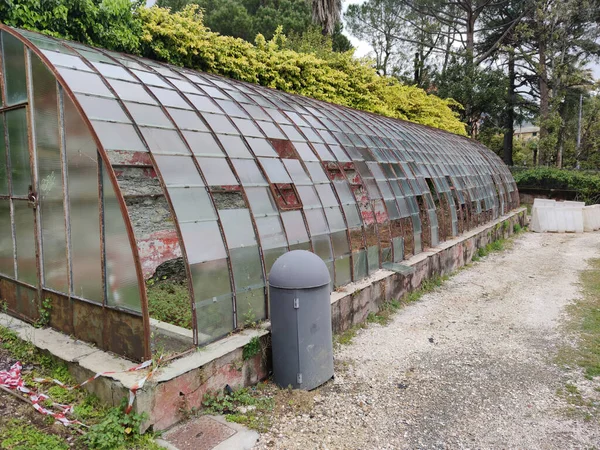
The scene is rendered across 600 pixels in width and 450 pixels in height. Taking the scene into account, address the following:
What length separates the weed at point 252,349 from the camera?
581 cm

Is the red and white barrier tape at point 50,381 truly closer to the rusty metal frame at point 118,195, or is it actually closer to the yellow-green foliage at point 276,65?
the rusty metal frame at point 118,195

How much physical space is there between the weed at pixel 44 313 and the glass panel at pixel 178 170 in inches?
106

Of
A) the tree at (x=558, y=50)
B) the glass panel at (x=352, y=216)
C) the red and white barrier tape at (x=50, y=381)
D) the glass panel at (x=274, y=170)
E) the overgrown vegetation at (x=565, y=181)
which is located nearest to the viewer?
the red and white barrier tape at (x=50, y=381)

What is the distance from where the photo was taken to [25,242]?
6984mm

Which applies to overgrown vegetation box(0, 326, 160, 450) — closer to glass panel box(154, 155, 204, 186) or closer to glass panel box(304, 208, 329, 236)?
glass panel box(154, 155, 204, 186)

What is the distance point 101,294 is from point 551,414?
6062 millimetres

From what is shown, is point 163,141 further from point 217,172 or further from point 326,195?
point 326,195

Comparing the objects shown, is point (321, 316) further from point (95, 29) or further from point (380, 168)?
point (95, 29)

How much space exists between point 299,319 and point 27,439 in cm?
322

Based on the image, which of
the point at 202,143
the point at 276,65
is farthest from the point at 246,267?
the point at 276,65

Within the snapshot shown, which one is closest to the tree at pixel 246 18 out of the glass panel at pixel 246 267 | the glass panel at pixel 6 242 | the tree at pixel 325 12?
the tree at pixel 325 12

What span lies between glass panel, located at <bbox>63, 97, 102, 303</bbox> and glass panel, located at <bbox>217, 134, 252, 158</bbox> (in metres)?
2.36

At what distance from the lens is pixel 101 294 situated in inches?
225

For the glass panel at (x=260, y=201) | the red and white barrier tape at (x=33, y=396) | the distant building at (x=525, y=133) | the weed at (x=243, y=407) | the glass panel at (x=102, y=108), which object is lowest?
the weed at (x=243, y=407)
